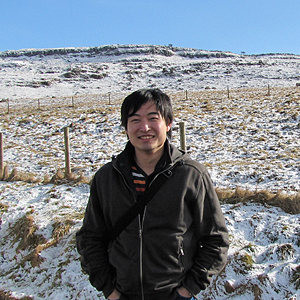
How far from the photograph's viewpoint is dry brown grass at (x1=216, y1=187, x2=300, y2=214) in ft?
12.9

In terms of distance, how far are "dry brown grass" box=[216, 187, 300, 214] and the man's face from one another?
3.08m

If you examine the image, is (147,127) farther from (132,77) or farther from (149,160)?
(132,77)

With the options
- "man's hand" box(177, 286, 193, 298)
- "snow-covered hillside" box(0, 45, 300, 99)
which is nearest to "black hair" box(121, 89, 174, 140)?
"man's hand" box(177, 286, 193, 298)

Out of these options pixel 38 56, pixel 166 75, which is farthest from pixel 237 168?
pixel 38 56

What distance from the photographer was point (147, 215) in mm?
1691

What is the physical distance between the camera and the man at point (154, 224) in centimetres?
167

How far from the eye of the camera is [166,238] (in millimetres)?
1666

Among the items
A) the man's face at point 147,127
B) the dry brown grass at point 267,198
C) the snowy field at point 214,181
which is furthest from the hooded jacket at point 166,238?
the dry brown grass at point 267,198

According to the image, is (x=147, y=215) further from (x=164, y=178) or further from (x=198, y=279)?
(x=198, y=279)

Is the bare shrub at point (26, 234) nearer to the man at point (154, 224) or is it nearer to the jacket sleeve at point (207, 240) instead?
the man at point (154, 224)

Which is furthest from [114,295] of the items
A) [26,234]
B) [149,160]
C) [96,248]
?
[26,234]

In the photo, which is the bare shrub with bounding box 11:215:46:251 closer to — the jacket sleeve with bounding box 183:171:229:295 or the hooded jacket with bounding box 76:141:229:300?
the hooded jacket with bounding box 76:141:229:300

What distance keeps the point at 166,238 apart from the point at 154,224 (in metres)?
0.12

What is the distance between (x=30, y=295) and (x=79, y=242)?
218cm
